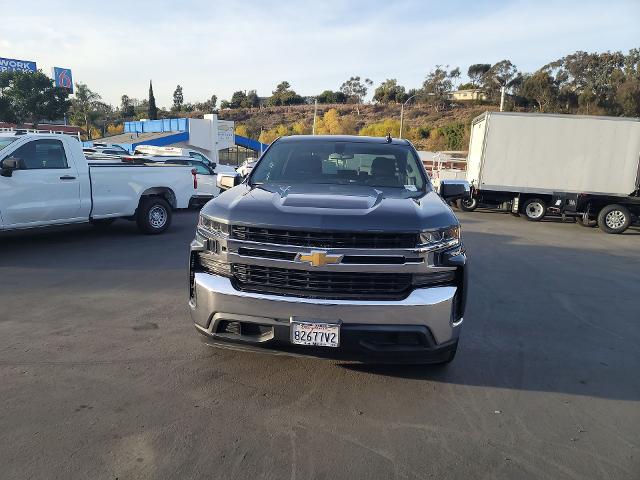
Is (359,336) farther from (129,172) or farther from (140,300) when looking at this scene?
(129,172)

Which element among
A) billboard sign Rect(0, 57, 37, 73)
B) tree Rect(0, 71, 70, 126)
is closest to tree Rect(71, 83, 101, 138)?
billboard sign Rect(0, 57, 37, 73)

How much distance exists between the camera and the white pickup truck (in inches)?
313

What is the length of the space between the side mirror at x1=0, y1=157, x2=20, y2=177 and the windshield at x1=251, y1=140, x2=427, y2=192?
480 cm

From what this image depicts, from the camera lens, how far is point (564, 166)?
48.2 feet

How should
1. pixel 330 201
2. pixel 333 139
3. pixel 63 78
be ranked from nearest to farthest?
pixel 330 201 < pixel 333 139 < pixel 63 78

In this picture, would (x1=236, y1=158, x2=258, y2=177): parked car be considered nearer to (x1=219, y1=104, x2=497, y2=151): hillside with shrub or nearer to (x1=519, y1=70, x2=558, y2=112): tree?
(x1=219, y1=104, x2=497, y2=151): hillside with shrub

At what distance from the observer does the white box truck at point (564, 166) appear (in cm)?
1423

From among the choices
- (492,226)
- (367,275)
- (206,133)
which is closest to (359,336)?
(367,275)

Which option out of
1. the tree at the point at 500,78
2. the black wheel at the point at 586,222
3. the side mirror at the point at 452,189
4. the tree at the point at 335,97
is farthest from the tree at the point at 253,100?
the side mirror at the point at 452,189

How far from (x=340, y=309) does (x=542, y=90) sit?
70123 mm

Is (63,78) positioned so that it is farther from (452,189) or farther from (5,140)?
(452,189)

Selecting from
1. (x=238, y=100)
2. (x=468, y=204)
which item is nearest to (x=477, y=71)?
(x=238, y=100)

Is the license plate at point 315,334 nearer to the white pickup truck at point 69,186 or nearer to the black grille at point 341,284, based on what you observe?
the black grille at point 341,284

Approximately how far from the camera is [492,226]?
45.6 ft
